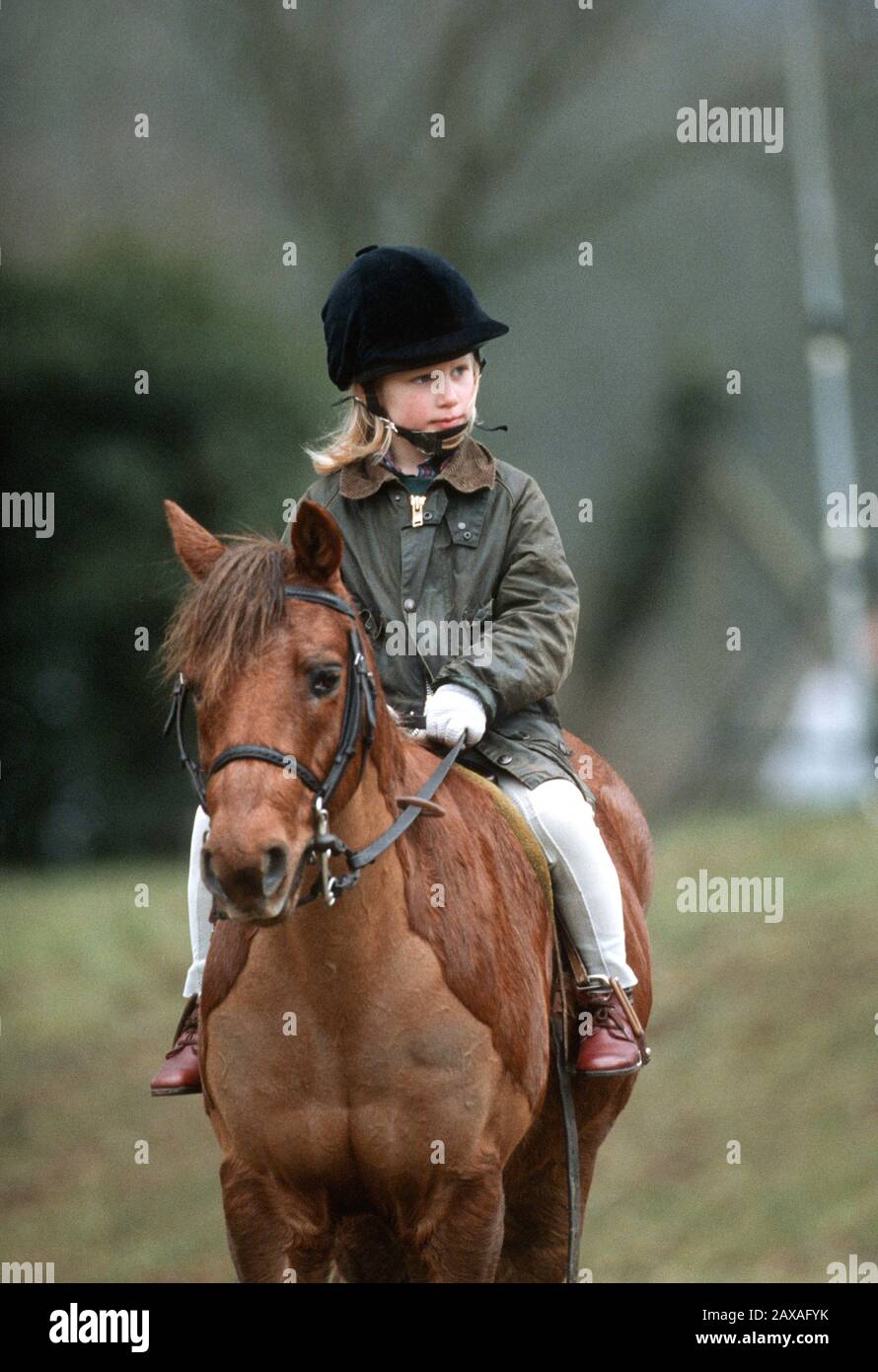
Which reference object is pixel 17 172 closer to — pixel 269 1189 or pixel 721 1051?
pixel 721 1051

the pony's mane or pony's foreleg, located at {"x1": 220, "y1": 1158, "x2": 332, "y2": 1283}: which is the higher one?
the pony's mane

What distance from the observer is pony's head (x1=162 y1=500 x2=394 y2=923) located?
11.8ft

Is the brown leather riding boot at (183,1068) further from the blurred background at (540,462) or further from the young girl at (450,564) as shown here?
the blurred background at (540,462)

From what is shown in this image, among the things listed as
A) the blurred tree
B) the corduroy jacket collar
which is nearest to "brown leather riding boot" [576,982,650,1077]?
the corduroy jacket collar

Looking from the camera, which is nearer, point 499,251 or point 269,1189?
point 269,1189

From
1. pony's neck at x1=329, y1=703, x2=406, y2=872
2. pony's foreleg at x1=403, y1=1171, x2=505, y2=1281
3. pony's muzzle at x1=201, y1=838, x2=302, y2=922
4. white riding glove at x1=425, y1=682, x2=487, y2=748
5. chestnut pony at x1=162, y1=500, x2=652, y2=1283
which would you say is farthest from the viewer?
white riding glove at x1=425, y1=682, x2=487, y2=748

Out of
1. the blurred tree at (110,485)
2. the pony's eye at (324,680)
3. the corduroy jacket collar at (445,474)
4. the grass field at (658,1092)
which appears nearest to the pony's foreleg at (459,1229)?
the pony's eye at (324,680)

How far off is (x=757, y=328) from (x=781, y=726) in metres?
4.10

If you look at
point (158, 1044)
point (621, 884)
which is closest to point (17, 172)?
point (158, 1044)

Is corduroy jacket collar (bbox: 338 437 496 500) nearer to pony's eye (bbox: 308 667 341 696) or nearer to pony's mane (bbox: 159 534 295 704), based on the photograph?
pony's mane (bbox: 159 534 295 704)

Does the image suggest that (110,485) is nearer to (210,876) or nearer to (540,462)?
(540,462)

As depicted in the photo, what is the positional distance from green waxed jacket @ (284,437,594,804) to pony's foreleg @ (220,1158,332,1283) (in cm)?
121

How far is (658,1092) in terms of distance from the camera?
11680mm

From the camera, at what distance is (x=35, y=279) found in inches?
549
